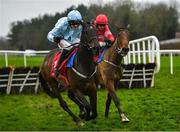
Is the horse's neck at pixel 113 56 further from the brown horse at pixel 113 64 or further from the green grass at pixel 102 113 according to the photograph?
the green grass at pixel 102 113

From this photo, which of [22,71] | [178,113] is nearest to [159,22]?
[22,71]

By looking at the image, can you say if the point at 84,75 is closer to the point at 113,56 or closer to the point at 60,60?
the point at 60,60

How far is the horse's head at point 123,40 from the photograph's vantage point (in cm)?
770

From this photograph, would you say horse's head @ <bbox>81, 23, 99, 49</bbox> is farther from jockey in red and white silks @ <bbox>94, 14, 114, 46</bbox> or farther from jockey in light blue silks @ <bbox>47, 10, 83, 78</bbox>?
jockey in red and white silks @ <bbox>94, 14, 114, 46</bbox>

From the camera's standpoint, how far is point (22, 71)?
39.4 ft

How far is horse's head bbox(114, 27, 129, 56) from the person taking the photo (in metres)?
7.70

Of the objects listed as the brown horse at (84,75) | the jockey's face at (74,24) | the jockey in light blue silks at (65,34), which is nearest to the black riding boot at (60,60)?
the jockey in light blue silks at (65,34)

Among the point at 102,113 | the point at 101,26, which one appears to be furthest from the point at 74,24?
the point at 102,113

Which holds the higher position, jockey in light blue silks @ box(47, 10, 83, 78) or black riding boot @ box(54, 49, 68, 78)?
jockey in light blue silks @ box(47, 10, 83, 78)

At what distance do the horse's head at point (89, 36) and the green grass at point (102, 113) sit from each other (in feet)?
4.26

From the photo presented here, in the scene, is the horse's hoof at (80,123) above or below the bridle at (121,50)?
below

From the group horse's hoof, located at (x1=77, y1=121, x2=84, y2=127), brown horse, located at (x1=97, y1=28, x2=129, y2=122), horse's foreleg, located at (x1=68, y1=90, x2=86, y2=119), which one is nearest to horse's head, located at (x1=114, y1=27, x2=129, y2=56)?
brown horse, located at (x1=97, y1=28, x2=129, y2=122)

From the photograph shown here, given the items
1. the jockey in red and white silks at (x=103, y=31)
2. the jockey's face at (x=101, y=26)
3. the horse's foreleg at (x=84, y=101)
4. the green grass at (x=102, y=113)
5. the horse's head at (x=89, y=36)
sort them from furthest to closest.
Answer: the jockey's face at (x=101, y=26), the jockey in red and white silks at (x=103, y=31), the green grass at (x=102, y=113), the horse's foreleg at (x=84, y=101), the horse's head at (x=89, y=36)

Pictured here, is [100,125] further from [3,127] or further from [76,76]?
[3,127]
